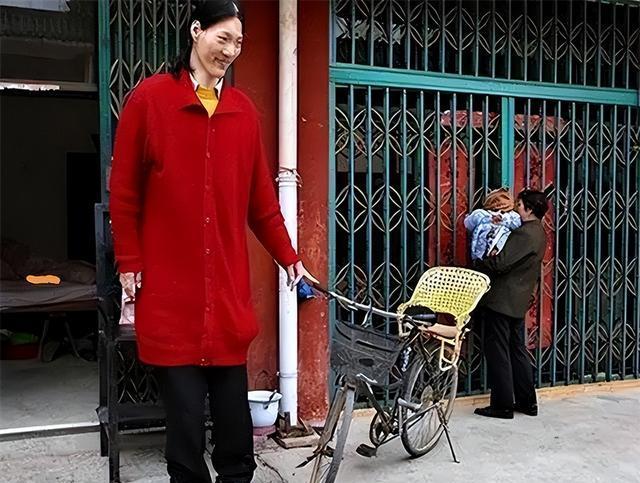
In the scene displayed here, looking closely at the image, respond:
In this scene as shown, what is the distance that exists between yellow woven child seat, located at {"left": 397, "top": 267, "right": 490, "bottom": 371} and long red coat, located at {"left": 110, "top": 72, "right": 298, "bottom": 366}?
176cm

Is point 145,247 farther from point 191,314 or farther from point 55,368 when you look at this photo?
point 55,368

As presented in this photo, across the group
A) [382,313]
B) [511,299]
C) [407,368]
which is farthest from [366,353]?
[511,299]

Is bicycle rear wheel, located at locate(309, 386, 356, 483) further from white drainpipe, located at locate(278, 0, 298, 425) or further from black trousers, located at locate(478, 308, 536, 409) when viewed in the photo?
black trousers, located at locate(478, 308, 536, 409)

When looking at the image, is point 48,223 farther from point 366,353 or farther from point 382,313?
point 366,353

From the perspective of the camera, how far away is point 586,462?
4.01m

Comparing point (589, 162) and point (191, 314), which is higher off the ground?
point (589, 162)

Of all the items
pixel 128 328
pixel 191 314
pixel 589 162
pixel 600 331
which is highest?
pixel 589 162

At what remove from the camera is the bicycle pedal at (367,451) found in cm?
387

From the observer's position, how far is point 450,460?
13.2 ft

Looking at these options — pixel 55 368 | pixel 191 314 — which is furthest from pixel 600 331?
pixel 55 368

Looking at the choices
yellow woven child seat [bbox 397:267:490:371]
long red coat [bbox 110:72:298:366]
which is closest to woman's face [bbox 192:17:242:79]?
long red coat [bbox 110:72:298:366]

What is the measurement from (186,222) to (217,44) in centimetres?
65

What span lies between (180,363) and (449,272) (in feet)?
7.39

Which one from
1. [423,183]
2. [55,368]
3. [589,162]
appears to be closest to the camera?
[423,183]
